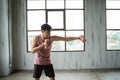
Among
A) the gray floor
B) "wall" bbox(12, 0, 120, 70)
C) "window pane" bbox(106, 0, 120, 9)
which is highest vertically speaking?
"window pane" bbox(106, 0, 120, 9)

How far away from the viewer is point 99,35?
28.6 feet

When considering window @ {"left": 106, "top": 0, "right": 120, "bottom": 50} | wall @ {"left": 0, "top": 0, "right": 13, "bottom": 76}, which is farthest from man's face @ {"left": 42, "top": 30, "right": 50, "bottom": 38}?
window @ {"left": 106, "top": 0, "right": 120, "bottom": 50}

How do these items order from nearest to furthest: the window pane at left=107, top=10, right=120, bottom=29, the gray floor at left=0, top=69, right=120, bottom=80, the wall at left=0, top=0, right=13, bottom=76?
the gray floor at left=0, top=69, right=120, bottom=80 < the wall at left=0, top=0, right=13, bottom=76 < the window pane at left=107, top=10, right=120, bottom=29

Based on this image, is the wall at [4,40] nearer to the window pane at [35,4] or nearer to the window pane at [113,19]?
the window pane at [35,4]

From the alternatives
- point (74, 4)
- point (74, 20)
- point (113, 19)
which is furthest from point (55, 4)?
point (113, 19)

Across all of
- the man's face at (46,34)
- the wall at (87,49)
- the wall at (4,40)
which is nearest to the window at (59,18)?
the wall at (87,49)

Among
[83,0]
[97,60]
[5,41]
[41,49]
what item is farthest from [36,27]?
[41,49]

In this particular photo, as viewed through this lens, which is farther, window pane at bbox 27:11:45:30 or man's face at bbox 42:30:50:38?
window pane at bbox 27:11:45:30

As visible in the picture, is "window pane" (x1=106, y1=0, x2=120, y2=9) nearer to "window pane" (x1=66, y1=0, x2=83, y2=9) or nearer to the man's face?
"window pane" (x1=66, y1=0, x2=83, y2=9)

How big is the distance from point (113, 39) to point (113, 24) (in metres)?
0.52

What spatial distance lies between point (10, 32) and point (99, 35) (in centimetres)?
301

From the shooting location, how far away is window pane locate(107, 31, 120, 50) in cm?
875

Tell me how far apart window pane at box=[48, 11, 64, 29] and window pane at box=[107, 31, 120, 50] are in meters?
1.70

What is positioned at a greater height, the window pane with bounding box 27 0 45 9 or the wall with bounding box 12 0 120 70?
the window pane with bounding box 27 0 45 9
